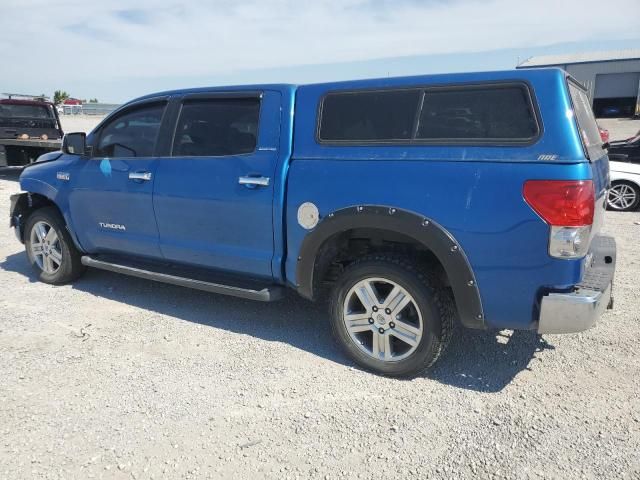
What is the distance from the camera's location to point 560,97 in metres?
2.89

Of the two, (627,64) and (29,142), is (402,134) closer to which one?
(29,142)

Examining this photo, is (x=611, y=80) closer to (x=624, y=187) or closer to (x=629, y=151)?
(x=629, y=151)

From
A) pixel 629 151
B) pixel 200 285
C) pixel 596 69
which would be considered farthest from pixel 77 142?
pixel 596 69

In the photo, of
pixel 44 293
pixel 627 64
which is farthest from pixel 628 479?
pixel 627 64

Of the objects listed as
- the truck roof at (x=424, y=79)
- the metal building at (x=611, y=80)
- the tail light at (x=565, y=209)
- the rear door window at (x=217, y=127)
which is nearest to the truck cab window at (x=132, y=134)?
the rear door window at (x=217, y=127)

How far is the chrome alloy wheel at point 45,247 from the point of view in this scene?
538 cm

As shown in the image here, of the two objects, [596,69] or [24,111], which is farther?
[596,69]

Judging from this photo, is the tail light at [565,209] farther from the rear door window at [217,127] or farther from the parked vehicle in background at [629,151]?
the parked vehicle in background at [629,151]

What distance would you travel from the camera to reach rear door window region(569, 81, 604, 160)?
10.1 feet

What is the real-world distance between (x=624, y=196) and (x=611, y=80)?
46062 mm

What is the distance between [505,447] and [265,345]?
73.3 inches

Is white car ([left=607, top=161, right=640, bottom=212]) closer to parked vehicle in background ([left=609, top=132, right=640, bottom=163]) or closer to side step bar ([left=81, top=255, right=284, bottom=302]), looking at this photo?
parked vehicle in background ([left=609, top=132, right=640, bottom=163])

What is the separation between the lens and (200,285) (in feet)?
13.8

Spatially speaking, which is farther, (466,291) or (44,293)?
(44,293)
